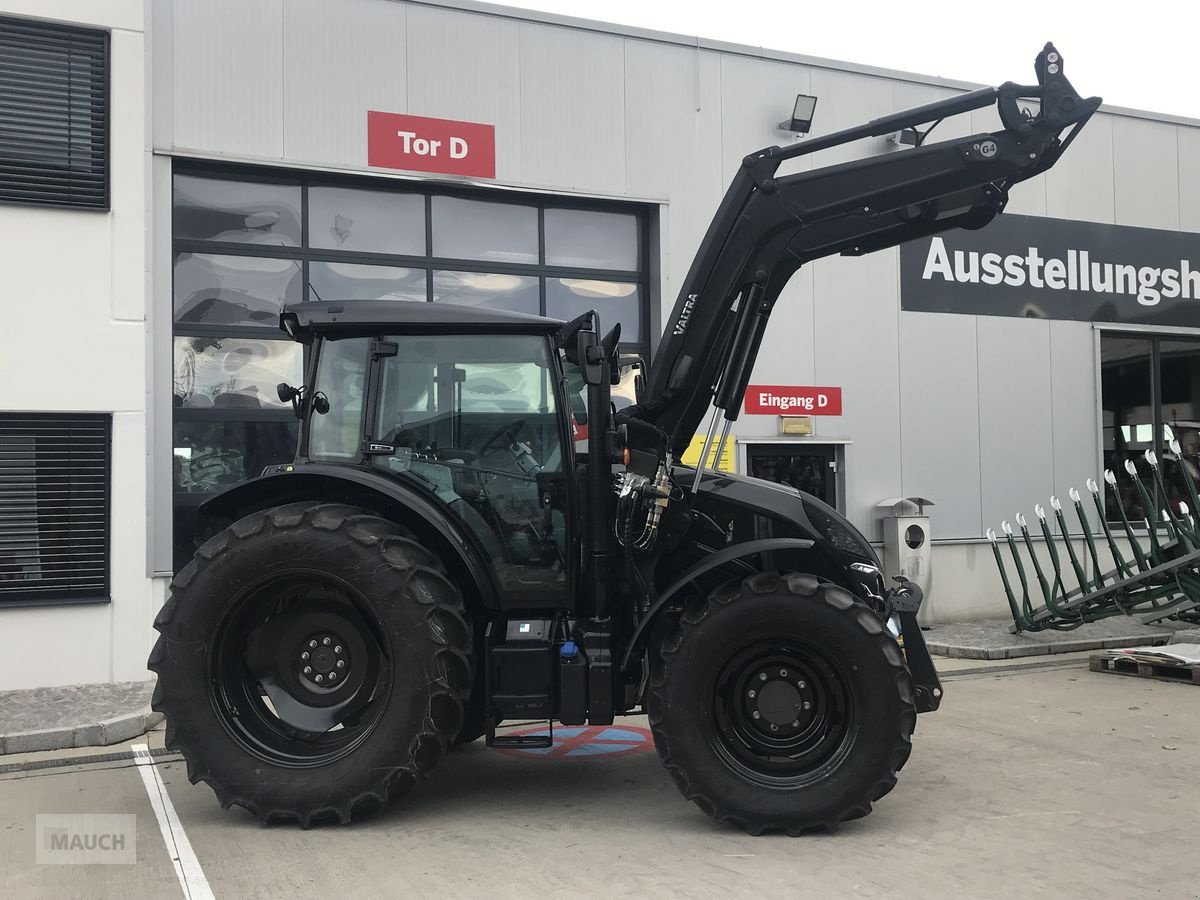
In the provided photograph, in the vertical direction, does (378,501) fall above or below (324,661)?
above

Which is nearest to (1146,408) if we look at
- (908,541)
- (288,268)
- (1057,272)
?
(1057,272)

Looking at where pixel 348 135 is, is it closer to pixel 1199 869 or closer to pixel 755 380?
pixel 755 380

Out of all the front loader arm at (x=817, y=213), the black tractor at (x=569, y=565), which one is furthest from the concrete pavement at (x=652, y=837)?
the front loader arm at (x=817, y=213)

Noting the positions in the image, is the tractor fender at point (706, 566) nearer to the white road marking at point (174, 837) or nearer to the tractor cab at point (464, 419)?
the tractor cab at point (464, 419)

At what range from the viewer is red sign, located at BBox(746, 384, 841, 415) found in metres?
11.8

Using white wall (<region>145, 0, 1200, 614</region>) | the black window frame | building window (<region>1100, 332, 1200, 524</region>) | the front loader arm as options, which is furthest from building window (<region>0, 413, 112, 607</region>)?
building window (<region>1100, 332, 1200, 524</region>)

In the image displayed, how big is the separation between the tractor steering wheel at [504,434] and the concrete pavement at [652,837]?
188cm

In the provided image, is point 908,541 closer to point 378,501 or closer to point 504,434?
point 504,434

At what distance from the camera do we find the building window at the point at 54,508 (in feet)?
28.9

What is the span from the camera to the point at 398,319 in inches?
216

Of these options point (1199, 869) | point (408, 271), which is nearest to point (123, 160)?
point (408, 271)

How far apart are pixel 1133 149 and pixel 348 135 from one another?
1024cm

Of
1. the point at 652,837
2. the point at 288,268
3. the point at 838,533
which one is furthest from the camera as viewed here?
the point at 288,268

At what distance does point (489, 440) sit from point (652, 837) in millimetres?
2139
